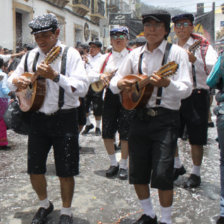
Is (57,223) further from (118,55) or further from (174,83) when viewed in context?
(118,55)

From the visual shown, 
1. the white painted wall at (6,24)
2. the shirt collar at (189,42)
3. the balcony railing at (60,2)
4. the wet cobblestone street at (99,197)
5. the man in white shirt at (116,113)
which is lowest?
the wet cobblestone street at (99,197)

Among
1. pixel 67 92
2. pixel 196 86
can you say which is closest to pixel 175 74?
pixel 67 92

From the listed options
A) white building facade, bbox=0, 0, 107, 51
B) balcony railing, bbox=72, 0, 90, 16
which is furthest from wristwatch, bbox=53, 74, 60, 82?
balcony railing, bbox=72, 0, 90, 16

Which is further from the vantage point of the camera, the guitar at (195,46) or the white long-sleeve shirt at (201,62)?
the white long-sleeve shirt at (201,62)

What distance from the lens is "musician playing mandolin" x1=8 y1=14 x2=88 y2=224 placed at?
3125 millimetres

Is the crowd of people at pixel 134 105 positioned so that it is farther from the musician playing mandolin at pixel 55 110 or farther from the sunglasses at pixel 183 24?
the sunglasses at pixel 183 24

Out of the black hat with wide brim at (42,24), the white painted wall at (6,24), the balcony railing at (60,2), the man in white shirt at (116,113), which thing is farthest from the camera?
the balcony railing at (60,2)

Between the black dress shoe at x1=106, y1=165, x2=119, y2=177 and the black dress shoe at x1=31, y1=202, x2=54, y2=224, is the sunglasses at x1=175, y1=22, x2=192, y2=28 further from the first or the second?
the black dress shoe at x1=31, y1=202, x2=54, y2=224

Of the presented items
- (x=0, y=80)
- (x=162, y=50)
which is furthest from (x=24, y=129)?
(x=0, y=80)

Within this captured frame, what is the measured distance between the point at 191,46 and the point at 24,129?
88.6 inches

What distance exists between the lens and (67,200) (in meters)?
3.27

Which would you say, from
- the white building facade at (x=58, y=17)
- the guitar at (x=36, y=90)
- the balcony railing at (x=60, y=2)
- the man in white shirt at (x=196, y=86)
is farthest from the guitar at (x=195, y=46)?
the balcony railing at (x=60, y=2)

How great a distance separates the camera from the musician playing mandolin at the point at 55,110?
3.12 m

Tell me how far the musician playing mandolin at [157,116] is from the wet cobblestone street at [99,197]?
64cm
